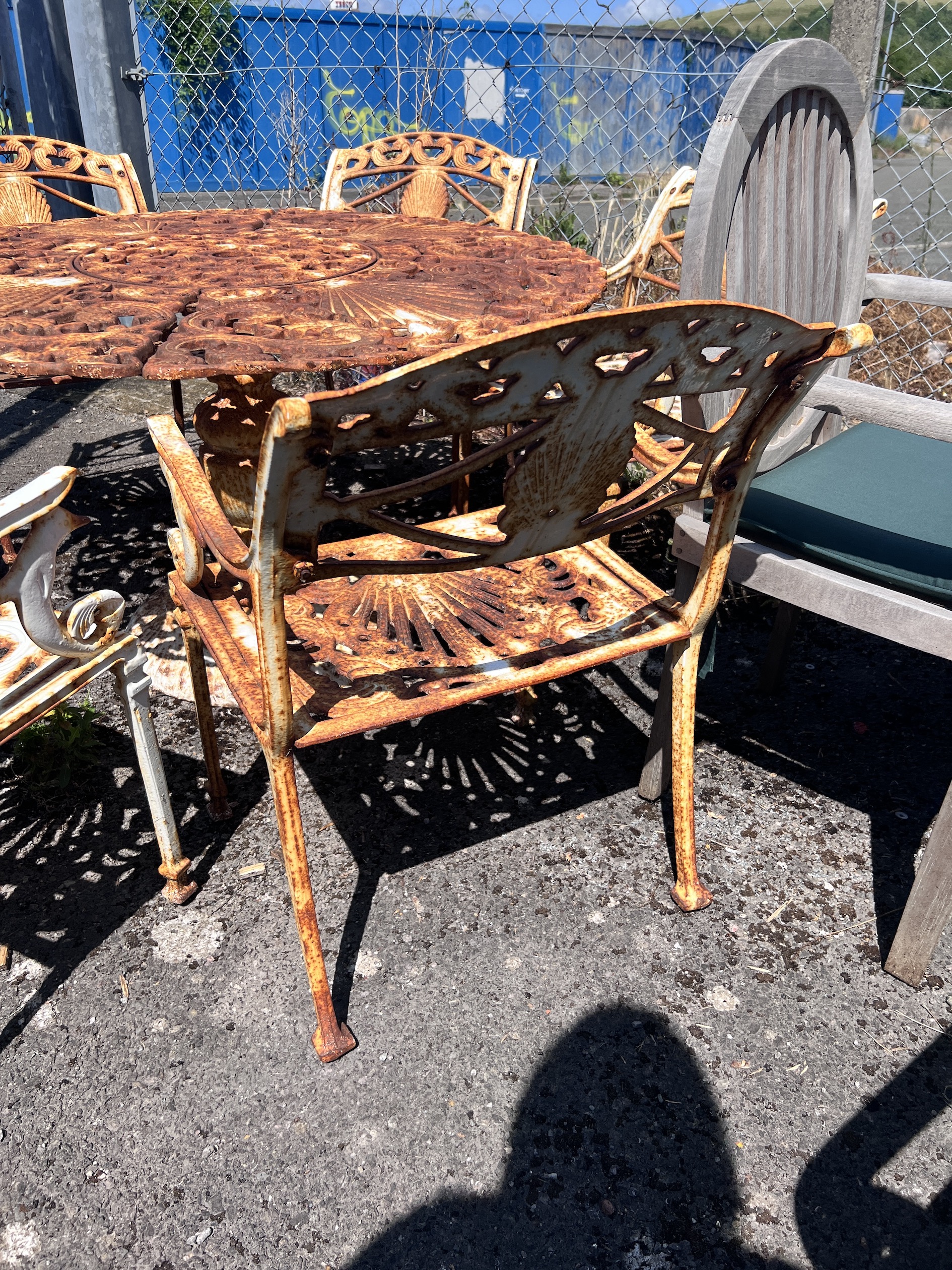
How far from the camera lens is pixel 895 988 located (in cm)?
176

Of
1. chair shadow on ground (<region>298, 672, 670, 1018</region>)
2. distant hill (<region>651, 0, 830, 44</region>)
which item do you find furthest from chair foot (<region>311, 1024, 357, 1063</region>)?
distant hill (<region>651, 0, 830, 44</region>)

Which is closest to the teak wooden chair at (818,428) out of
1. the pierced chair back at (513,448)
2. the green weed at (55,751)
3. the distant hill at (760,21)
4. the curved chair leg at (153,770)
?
the pierced chair back at (513,448)

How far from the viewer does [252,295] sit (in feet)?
6.20

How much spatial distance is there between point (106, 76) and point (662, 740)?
16.8 ft

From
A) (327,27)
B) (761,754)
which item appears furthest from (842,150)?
(327,27)

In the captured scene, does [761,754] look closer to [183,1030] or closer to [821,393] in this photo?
[821,393]

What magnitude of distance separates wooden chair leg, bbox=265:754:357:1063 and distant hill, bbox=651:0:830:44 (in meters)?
3.86

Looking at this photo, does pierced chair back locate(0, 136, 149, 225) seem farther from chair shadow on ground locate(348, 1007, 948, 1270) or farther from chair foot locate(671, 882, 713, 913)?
chair shadow on ground locate(348, 1007, 948, 1270)

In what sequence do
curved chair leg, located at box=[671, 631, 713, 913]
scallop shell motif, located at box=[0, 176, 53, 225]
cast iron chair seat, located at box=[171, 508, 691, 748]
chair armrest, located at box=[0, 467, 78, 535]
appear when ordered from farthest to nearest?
scallop shell motif, located at box=[0, 176, 53, 225], curved chair leg, located at box=[671, 631, 713, 913], cast iron chair seat, located at box=[171, 508, 691, 748], chair armrest, located at box=[0, 467, 78, 535]

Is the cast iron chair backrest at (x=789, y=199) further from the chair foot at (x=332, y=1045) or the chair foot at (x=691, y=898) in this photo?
the chair foot at (x=332, y=1045)

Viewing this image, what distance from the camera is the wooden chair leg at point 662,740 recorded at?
6.22 feet

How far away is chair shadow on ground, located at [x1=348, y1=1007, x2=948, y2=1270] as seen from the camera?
1.34m

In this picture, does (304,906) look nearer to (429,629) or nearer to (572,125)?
(429,629)

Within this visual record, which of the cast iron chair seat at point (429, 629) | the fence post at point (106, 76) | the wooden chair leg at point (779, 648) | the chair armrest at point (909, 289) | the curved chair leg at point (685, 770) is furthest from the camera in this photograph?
the fence post at point (106, 76)
